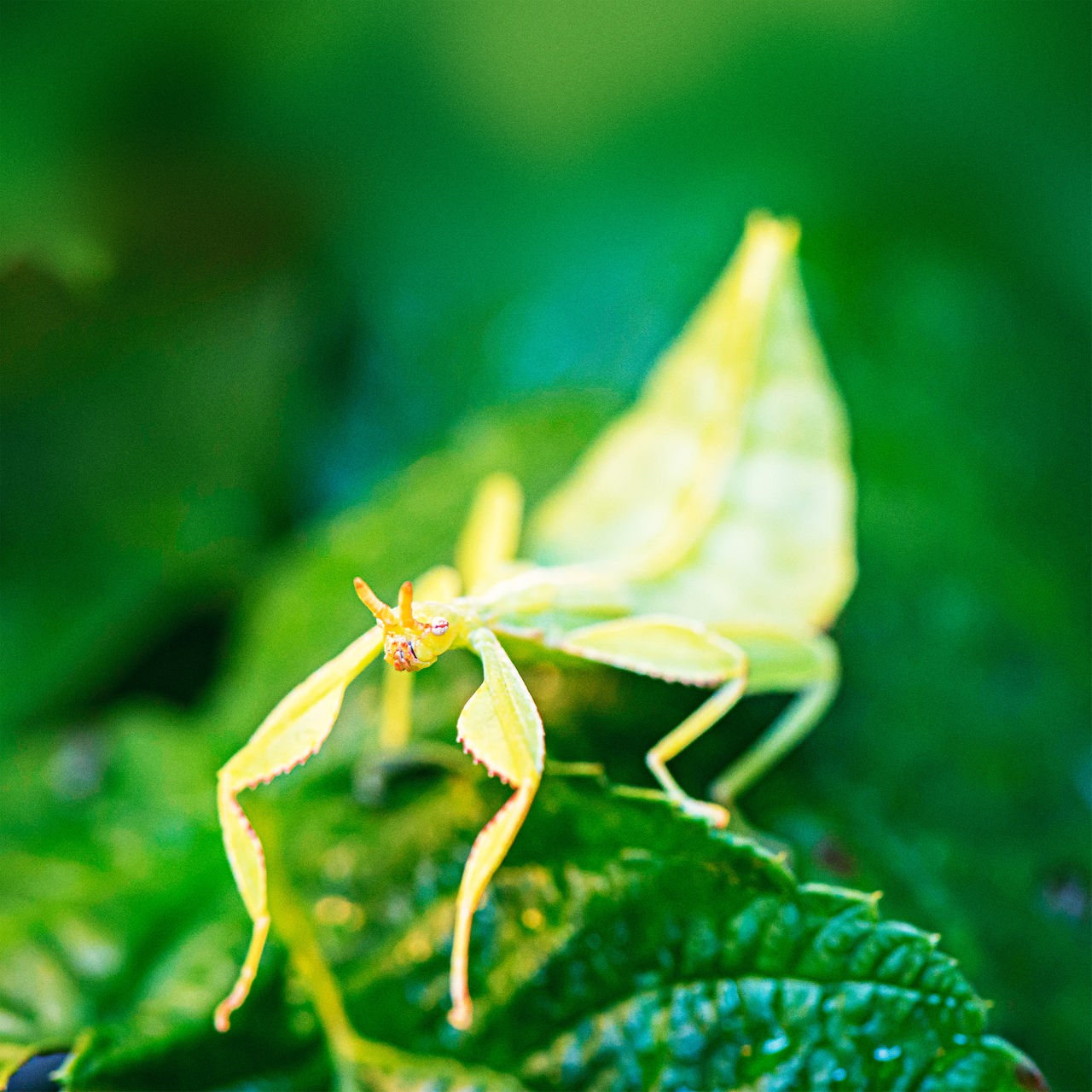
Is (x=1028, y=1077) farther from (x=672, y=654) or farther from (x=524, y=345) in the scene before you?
(x=524, y=345)

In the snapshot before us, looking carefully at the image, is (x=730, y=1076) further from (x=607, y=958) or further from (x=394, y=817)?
(x=394, y=817)

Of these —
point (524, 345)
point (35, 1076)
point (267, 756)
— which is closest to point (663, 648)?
point (267, 756)

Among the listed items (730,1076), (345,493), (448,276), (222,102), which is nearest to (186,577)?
(345,493)

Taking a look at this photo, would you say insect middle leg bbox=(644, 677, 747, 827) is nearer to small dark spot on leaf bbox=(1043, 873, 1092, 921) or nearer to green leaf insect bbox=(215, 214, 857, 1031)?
green leaf insect bbox=(215, 214, 857, 1031)

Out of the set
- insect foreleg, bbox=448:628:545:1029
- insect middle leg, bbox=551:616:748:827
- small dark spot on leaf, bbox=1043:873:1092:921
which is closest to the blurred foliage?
small dark spot on leaf, bbox=1043:873:1092:921

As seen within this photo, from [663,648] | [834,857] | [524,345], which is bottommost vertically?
[834,857]

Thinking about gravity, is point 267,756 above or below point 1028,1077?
above
